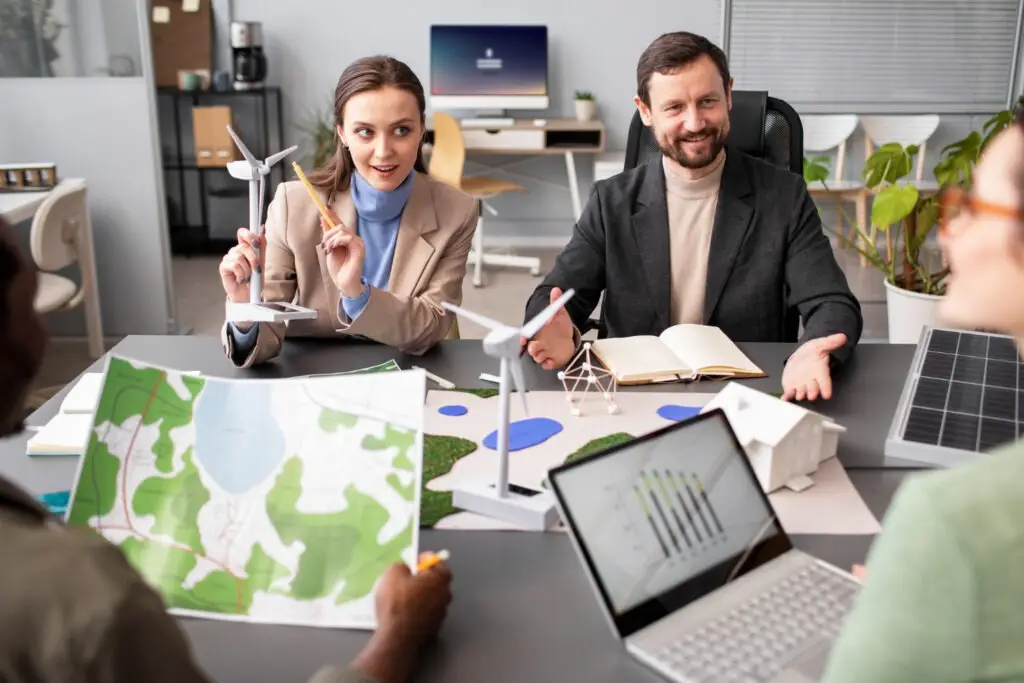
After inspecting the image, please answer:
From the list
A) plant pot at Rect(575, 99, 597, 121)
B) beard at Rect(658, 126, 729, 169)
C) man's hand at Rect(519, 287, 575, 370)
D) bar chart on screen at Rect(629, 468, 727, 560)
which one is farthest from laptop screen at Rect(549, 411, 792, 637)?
plant pot at Rect(575, 99, 597, 121)

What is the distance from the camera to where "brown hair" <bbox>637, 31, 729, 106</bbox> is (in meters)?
2.19

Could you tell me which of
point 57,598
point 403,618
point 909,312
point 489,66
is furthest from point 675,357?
point 489,66

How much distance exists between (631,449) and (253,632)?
1.49ft

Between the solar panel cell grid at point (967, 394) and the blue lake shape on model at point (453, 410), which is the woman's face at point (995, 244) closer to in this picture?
the solar panel cell grid at point (967, 394)

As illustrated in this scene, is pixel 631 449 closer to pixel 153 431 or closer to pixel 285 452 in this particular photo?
pixel 285 452

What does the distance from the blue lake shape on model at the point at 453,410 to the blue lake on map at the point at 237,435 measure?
48 cm

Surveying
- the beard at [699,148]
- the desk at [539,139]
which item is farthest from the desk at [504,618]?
the desk at [539,139]

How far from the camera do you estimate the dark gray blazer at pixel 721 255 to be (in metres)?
2.26

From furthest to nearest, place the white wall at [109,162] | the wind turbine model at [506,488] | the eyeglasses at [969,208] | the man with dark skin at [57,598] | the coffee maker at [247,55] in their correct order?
the coffee maker at [247,55] → the white wall at [109,162] → the wind turbine model at [506,488] → the eyeglasses at [969,208] → the man with dark skin at [57,598]

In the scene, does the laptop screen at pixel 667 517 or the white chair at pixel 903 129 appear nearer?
the laptop screen at pixel 667 517

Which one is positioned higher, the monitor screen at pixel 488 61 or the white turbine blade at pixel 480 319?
the monitor screen at pixel 488 61

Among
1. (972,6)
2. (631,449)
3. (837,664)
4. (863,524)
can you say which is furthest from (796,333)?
(972,6)

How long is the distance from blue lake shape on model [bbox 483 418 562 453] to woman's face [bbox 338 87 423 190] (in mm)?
743

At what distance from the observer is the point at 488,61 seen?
5.75 meters
